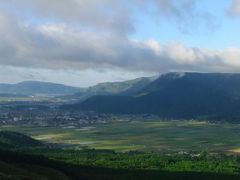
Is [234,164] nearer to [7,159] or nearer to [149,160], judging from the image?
[149,160]

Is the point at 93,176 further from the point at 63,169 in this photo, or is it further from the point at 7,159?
the point at 7,159

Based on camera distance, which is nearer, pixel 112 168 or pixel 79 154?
pixel 112 168

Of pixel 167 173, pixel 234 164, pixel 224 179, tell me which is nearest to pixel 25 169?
pixel 167 173

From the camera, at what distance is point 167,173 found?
14775 cm

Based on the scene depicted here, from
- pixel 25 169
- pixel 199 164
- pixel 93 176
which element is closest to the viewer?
pixel 25 169

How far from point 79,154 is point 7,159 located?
175 ft

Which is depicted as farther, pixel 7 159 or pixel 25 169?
pixel 7 159

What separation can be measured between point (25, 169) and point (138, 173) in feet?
106

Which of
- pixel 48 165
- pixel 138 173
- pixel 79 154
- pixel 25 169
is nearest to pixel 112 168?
pixel 138 173

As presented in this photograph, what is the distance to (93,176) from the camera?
14000 centimetres

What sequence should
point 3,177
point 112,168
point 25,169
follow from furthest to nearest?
1. point 112,168
2. point 25,169
3. point 3,177

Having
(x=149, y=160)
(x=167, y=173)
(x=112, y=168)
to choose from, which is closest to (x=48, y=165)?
(x=112, y=168)

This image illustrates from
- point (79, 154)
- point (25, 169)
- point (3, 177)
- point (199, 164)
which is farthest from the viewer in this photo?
point (79, 154)

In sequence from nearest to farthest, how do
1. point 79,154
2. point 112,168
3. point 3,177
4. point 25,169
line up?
point 3,177 < point 25,169 < point 112,168 < point 79,154
